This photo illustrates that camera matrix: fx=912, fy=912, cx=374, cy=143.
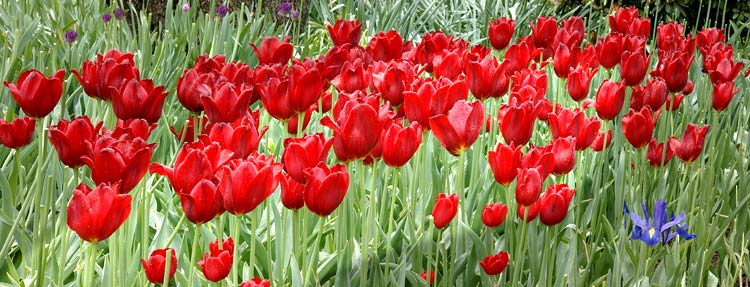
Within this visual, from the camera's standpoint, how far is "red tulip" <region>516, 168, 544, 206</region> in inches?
58.8

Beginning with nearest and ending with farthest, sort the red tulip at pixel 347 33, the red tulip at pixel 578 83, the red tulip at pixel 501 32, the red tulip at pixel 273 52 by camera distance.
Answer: the red tulip at pixel 578 83
the red tulip at pixel 273 52
the red tulip at pixel 347 33
the red tulip at pixel 501 32

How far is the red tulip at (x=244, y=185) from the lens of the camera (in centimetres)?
128

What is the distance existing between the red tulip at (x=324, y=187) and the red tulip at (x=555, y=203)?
398mm

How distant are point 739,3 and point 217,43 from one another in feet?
12.2

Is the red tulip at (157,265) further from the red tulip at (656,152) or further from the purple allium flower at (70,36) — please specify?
the purple allium flower at (70,36)

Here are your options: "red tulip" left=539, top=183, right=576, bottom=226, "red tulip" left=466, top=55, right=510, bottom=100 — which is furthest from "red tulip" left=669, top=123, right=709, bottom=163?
"red tulip" left=539, top=183, right=576, bottom=226

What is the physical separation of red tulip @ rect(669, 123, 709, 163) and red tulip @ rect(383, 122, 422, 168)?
782 mm

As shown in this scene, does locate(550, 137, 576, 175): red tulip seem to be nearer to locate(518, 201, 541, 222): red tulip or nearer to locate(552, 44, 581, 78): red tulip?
locate(518, 201, 541, 222): red tulip

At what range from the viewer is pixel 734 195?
266 centimetres

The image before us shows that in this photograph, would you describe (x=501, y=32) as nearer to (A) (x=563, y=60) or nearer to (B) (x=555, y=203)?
(A) (x=563, y=60)

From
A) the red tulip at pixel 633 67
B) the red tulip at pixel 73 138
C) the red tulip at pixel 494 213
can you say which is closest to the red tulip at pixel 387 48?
the red tulip at pixel 633 67

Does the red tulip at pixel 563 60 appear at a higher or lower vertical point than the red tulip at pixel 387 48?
lower

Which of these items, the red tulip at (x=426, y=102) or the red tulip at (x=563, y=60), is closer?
the red tulip at (x=426, y=102)

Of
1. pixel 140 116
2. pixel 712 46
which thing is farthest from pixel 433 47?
pixel 140 116
